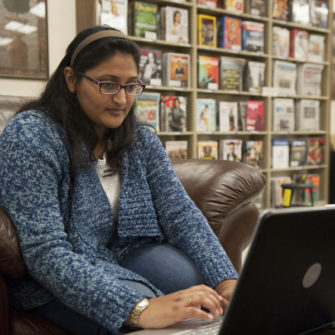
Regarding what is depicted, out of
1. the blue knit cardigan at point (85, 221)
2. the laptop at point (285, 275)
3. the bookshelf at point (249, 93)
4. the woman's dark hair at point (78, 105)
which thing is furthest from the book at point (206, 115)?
the laptop at point (285, 275)

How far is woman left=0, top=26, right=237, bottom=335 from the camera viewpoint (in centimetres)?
93

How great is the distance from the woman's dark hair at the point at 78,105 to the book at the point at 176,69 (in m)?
2.07

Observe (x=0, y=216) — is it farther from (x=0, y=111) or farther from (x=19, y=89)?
(x=19, y=89)

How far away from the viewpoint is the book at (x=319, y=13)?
4180mm

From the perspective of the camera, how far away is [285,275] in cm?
61

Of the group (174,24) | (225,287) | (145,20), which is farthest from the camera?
(174,24)

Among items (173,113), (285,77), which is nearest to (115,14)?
(173,113)

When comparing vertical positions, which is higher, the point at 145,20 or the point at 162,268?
the point at 145,20

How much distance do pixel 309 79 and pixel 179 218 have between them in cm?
339

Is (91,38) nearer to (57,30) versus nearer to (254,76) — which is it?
(57,30)

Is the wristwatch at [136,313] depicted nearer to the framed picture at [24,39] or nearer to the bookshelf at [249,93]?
the framed picture at [24,39]

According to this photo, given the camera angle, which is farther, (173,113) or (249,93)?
(249,93)

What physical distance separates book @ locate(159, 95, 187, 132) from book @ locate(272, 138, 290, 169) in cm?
103

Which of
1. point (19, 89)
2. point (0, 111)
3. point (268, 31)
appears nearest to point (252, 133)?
point (268, 31)
